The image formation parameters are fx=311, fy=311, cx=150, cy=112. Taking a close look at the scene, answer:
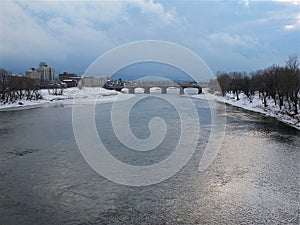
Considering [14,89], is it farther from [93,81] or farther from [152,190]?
[93,81]

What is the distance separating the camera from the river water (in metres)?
4.14

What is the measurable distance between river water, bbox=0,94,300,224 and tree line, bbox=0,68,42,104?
1783 cm

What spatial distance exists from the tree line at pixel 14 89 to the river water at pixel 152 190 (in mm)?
17830

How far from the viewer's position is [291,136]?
10.5 metres

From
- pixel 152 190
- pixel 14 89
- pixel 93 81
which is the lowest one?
pixel 152 190

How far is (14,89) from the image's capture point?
2606 centimetres

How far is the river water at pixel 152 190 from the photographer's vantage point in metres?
4.14

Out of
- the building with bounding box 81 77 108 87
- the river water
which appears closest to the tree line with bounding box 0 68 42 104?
the river water

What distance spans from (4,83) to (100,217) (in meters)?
23.4

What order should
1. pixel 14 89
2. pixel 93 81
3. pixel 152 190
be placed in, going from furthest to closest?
pixel 93 81, pixel 14 89, pixel 152 190

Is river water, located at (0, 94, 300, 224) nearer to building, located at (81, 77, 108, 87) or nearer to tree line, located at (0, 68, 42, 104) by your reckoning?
tree line, located at (0, 68, 42, 104)

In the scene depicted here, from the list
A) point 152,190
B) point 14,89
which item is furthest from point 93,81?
point 152,190

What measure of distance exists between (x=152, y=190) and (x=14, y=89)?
24024mm

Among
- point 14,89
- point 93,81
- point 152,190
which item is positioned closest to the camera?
point 152,190
